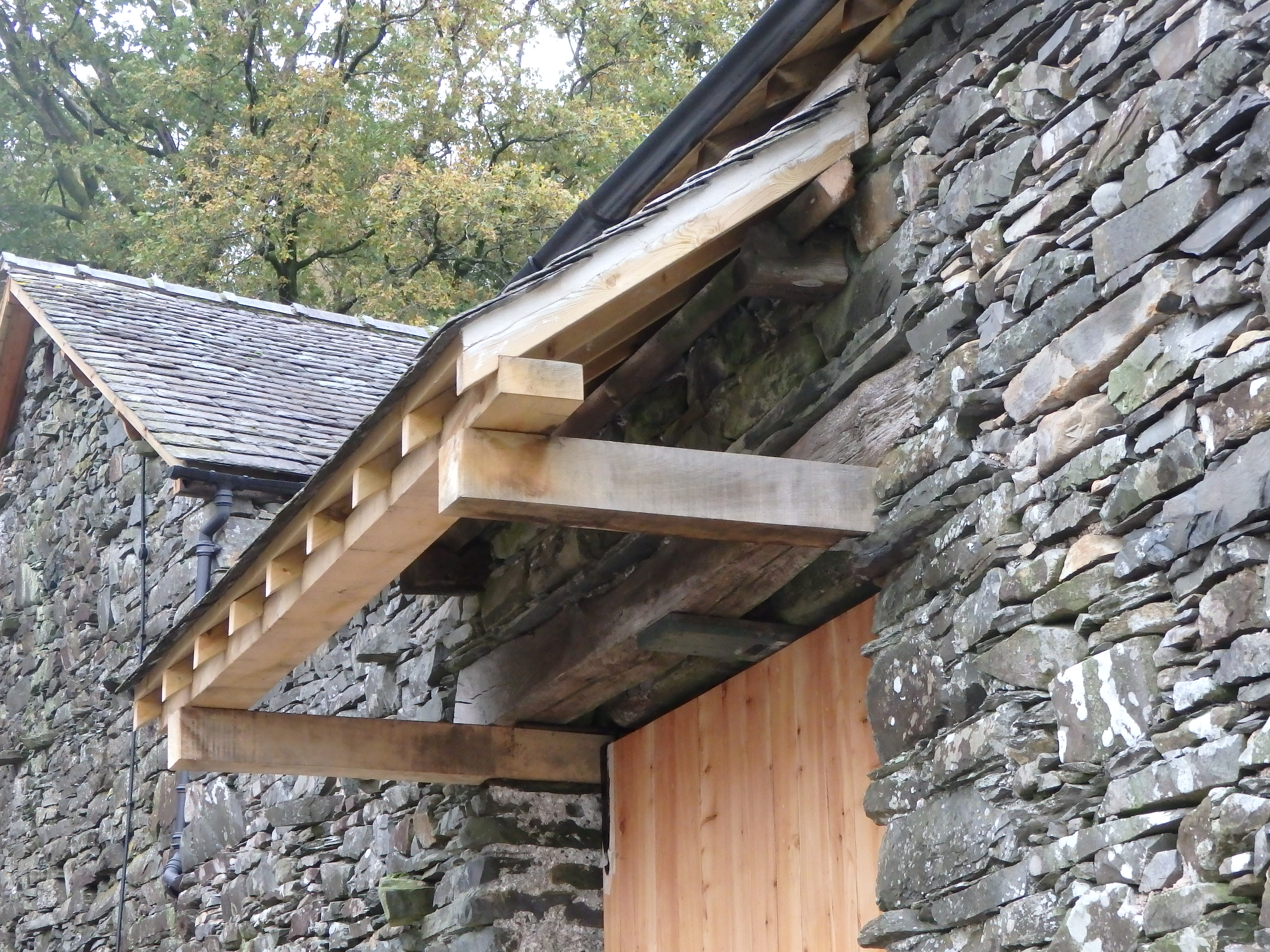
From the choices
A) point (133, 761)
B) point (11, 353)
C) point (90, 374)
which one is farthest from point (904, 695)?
point (11, 353)

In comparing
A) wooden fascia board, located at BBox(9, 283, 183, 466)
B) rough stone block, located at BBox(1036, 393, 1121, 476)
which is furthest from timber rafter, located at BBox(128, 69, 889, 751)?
wooden fascia board, located at BBox(9, 283, 183, 466)

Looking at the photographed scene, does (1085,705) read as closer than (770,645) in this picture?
Yes

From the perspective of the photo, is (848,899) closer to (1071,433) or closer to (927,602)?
(927,602)

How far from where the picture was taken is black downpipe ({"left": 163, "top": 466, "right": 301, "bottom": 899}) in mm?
7020

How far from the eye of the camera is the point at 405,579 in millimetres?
4969

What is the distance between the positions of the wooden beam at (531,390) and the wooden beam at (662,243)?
0.15 feet

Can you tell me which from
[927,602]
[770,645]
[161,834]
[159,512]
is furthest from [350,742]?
[159,512]

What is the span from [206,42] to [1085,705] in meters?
14.9

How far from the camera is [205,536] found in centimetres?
738

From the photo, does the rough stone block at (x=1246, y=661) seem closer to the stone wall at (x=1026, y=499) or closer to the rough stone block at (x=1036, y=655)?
the stone wall at (x=1026, y=499)

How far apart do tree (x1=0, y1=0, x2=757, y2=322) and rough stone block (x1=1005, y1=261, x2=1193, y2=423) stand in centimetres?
1131

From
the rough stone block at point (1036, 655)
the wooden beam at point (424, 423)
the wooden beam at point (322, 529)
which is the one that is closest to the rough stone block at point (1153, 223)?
the rough stone block at point (1036, 655)

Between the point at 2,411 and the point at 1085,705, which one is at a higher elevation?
the point at 2,411

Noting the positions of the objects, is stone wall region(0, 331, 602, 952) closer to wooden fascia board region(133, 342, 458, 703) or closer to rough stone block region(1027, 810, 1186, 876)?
wooden fascia board region(133, 342, 458, 703)
